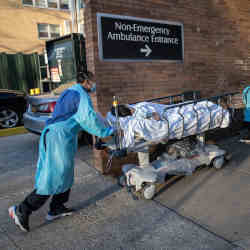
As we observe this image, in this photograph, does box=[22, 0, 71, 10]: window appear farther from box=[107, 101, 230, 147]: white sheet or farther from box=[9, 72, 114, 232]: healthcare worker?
box=[9, 72, 114, 232]: healthcare worker

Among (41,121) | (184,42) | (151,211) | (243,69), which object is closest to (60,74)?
(41,121)

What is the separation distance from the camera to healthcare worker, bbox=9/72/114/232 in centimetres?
302

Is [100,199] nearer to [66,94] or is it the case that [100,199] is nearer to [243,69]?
[66,94]

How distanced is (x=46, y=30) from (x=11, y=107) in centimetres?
1513

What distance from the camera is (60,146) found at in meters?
3.01

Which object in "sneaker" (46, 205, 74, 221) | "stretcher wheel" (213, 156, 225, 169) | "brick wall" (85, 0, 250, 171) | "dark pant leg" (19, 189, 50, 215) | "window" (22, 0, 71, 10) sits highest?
"window" (22, 0, 71, 10)

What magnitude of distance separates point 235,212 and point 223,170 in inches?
56.0

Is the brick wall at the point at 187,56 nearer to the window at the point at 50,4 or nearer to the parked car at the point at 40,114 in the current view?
the parked car at the point at 40,114

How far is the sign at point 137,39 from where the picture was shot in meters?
4.52

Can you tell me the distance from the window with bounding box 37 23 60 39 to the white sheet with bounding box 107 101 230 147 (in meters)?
20.5

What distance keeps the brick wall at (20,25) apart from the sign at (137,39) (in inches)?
697

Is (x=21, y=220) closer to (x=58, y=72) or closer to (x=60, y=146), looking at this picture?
(x=60, y=146)

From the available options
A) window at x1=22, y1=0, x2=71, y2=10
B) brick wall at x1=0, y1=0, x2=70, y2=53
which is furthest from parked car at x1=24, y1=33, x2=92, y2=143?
window at x1=22, y1=0, x2=71, y2=10

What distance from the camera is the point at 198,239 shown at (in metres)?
2.92
